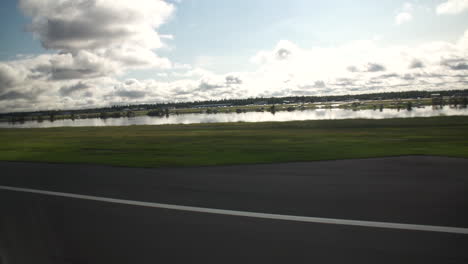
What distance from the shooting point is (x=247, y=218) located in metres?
4.34

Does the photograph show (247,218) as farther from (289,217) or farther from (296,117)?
(296,117)

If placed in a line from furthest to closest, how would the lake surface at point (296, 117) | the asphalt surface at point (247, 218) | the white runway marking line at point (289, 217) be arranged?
1. the lake surface at point (296, 117)
2. the white runway marking line at point (289, 217)
3. the asphalt surface at point (247, 218)

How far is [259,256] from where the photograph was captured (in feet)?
10.8

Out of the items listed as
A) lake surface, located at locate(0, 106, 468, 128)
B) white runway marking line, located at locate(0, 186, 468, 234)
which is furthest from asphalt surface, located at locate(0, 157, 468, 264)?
lake surface, located at locate(0, 106, 468, 128)

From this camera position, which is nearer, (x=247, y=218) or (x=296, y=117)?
(x=247, y=218)

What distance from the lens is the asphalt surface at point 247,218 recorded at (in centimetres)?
335

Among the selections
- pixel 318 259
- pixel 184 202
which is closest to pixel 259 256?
pixel 318 259

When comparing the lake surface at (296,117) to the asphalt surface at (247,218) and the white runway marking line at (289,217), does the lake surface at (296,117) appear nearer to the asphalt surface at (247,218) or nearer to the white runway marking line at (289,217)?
the asphalt surface at (247,218)

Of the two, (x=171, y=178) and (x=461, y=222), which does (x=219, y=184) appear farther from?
(x=461, y=222)

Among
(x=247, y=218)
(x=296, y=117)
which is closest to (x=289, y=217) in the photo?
(x=247, y=218)

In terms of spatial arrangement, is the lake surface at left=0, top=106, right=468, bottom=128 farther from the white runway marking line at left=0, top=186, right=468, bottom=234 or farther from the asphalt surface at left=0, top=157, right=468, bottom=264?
the white runway marking line at left=0, top=186, right=468, bottom=234

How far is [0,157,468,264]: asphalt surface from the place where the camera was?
3346 millimetres

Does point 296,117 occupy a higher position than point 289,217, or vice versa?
point 296,117

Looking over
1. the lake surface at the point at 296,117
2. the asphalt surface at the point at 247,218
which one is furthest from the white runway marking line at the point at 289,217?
the lake surface at the point at 296,117
